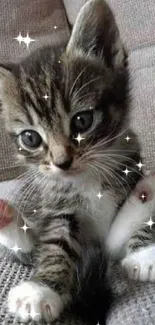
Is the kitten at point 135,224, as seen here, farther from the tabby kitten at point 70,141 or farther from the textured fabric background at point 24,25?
the textured fabric background at point 24,25

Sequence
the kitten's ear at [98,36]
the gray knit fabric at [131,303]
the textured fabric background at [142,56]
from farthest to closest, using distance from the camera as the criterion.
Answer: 1. the textured fabric background at [142,56]
2. the kitten's ear at [98,36]
3. the gray knit fabric at [131,303]

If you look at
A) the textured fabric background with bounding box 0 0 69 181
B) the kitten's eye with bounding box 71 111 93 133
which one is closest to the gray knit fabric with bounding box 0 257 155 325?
the kitten's eye with bounding box 71 111 93 133

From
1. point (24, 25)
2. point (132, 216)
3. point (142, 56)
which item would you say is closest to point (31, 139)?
point (132, 216)

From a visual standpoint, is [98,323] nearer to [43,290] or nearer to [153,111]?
[43,290]

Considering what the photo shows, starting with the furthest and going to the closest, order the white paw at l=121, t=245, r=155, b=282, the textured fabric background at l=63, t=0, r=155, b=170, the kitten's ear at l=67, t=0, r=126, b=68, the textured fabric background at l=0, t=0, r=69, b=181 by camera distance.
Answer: the textured fabric background at l=0, t=0, r=69, b=181, the textured fabric background at l=63, t=0, r=155, b=170, the kitten's ear at l=67, t=0, r=126, b=68, the white paw at l=121, t=245, r=155, b=282

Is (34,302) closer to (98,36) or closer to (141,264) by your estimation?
(141,264)

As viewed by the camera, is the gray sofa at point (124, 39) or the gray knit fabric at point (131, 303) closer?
the gray knit fabric at point (131, 303)

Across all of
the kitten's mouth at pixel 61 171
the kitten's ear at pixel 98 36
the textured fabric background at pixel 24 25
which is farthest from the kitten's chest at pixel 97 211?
the textured fabric background at pixel 24 25

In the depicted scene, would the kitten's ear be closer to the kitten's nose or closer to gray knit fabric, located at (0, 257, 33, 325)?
the kitten's nose
